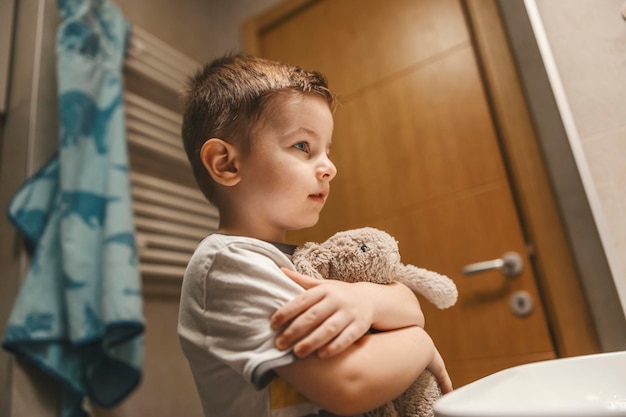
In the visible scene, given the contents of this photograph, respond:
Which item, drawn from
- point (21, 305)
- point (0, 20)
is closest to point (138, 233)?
point (21, 305)

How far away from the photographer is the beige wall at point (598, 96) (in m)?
0.59

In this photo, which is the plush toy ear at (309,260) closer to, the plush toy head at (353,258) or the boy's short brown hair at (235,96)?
the plush toy head at (353,258)

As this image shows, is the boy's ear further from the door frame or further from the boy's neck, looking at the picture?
the door frame

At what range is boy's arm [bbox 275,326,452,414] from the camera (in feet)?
1.10

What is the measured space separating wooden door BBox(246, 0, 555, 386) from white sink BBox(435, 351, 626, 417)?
0.05 m

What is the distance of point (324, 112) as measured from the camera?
43cm

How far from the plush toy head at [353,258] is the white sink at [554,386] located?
115 mm

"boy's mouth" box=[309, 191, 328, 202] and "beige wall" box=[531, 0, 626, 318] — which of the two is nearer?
"boy's mouth" box=[309, 191, 328, 202]

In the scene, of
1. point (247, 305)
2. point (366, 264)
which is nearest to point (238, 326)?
point (247, 305)

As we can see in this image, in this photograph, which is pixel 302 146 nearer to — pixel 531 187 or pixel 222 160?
pixel 222 160

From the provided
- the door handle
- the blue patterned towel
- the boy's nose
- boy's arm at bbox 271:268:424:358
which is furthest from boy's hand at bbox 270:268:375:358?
the blue patterned towel

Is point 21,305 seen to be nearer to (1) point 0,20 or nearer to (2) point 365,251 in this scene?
(1) point 0,20

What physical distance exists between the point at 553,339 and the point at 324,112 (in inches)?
17.7

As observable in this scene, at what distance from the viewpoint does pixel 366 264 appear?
394mm
